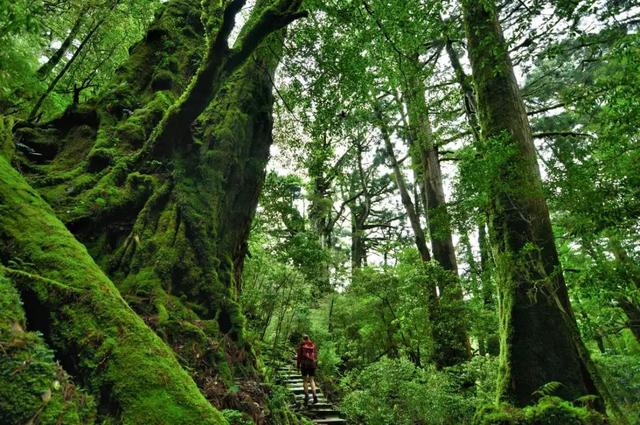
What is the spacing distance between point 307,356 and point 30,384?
23.6 ft

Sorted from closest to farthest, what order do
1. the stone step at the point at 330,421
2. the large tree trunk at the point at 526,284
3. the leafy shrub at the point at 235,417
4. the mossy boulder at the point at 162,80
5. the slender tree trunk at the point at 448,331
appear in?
the leafy shrub at the point at 235,417 < the large tree trunk at the point at 526,284 < the stone step at the point at 330,421 < the mossy boulder at the point at 162,80 < the slender tree trunk at the point at 448,331

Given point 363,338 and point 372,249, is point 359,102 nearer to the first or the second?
point 363,338

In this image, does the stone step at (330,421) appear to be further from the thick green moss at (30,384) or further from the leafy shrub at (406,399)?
the thick green moss at (30,384)

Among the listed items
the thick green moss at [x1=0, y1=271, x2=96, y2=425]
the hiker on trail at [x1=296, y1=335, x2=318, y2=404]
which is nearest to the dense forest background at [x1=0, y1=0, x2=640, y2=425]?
the thick green moss at [x1=0, y1=271, x2=96, y2=425]

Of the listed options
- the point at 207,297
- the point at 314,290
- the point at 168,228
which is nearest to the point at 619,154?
the point at 207,297

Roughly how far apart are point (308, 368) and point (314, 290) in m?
6.86

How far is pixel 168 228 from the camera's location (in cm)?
632

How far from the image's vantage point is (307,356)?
8867 millimetres

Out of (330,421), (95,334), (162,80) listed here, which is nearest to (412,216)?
(330,421)

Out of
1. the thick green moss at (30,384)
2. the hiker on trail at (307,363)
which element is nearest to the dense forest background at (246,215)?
the thick green moss at (30,384)

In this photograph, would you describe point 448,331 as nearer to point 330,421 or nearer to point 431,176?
point 330,421

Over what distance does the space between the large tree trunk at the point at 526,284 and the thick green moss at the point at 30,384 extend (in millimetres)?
5129

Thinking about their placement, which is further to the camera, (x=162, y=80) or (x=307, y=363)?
(x=307, y=363)

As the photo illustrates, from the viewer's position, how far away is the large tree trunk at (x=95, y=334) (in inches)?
105
